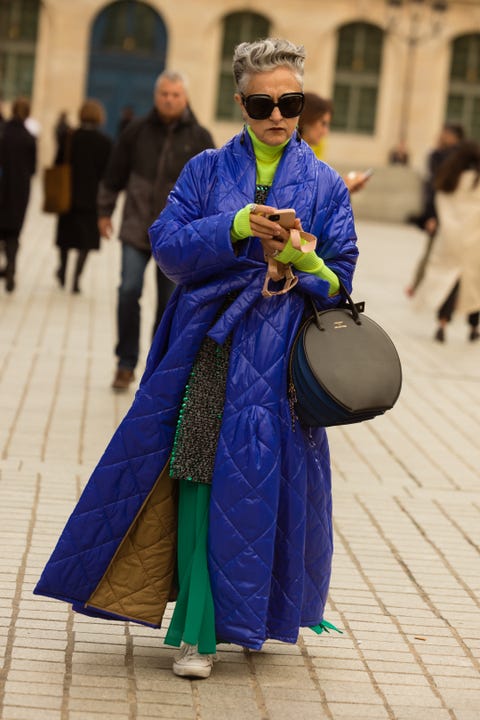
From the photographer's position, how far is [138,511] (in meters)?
4.39

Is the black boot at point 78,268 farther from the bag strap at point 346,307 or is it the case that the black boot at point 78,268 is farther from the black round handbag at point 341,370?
the black round handbag at point 341,370

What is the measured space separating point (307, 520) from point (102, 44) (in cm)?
3865

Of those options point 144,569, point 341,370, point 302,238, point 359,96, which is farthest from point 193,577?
point 359,96

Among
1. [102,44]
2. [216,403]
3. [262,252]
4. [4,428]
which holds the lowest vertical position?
[4,428]

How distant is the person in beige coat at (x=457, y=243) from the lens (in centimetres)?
1310

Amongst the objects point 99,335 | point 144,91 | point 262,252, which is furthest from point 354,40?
point 262,252

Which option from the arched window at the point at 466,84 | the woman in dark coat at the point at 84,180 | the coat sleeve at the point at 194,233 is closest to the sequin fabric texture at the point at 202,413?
the coat sleeve at the point at 194,233

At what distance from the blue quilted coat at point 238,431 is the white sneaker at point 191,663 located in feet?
0.41

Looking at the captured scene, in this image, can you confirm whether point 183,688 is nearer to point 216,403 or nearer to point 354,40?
point 216,403

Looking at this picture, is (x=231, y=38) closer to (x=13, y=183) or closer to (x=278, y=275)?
(x=13, y=183)

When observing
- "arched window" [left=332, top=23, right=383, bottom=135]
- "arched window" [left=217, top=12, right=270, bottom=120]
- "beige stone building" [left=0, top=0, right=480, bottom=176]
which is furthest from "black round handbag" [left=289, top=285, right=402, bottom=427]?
"arched window" [left=332, top=23, right=383, bottom=135]

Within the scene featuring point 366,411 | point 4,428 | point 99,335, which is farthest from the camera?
point 99,335

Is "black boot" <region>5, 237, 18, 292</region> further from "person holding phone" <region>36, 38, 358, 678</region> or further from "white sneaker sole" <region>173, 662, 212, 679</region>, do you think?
"white sneaker sole" <region>173, 662, 212, 679</region>

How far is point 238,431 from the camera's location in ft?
14.2
